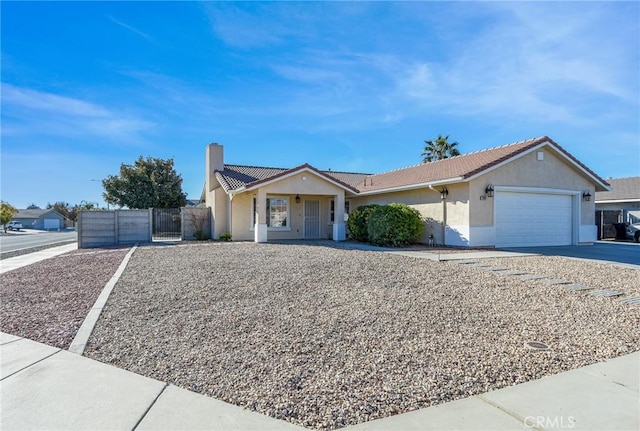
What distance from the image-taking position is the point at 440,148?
3616 cm

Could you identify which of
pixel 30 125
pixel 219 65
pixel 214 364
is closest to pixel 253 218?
pixel 219 65

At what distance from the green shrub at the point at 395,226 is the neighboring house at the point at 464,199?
1.33 m

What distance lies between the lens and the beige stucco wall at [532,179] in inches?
589

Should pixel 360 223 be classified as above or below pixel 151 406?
above

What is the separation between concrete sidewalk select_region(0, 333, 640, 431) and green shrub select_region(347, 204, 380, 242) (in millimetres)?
→ 14058

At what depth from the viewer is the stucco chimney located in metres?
21.7

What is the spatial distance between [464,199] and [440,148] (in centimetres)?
2284

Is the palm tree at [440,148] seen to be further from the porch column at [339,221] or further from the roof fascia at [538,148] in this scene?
the porch column at [339,221]

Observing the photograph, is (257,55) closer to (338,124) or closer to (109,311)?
(338,124)

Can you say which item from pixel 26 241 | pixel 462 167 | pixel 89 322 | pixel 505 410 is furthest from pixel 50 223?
pixel 505 410

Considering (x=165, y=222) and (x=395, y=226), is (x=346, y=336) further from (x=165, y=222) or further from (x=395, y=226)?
(x=165, y=222)

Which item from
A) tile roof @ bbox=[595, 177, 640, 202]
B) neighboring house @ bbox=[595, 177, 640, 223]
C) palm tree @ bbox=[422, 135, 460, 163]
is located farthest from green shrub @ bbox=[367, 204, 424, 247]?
palm tree @ bbox=[422, 135, 460, 163]

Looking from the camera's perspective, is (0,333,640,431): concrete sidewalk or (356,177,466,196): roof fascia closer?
(0,333,640,431): concrete sidewalk

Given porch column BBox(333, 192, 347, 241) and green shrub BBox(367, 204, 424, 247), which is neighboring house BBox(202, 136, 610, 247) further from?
green shrub BBox(367, 204, 424, 247)
